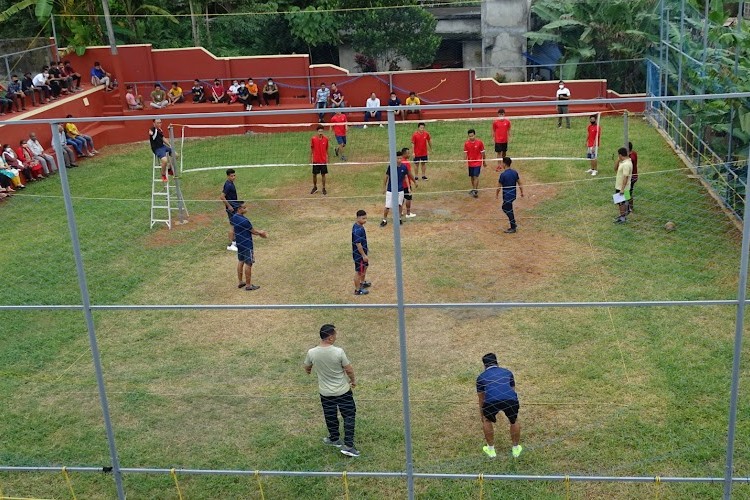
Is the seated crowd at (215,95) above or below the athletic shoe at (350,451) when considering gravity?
above

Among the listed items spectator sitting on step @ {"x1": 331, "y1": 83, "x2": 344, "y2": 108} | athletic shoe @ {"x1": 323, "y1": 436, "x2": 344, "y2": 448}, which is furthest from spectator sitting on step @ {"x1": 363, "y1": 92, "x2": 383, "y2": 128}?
athletic shoe @ {"x1": 323, "y1": 436, "x2": 344, "y2": 448}

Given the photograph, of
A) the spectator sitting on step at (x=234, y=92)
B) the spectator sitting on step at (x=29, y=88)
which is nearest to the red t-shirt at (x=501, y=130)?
the spectator sitting on step at (x=234, y=92)

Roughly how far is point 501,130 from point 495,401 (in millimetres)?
12061

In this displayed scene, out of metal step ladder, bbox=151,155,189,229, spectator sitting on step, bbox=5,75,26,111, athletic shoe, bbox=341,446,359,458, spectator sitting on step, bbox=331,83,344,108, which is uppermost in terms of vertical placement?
spectator sitting on step, bbox=5,75,26,111

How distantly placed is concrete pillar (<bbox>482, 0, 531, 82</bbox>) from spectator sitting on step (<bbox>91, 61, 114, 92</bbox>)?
13229mm

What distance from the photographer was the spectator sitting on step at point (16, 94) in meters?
23.7

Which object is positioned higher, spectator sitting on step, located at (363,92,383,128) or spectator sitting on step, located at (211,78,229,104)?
spectator sitting on step, located at (211,78,229,104)

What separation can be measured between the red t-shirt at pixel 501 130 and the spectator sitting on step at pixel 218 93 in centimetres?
1112

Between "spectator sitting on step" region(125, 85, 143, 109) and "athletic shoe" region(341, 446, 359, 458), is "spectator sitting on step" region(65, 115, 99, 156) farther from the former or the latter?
"athletic shoe" region(341, 446, 359, 458)

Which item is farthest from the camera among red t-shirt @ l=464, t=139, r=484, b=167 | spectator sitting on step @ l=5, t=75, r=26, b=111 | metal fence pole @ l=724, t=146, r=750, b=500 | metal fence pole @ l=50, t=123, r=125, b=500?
spectator sitting on step @ l=5, t=75, r=26, b=111

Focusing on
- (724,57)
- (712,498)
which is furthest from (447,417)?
(724,57)

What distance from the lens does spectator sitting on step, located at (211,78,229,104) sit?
27.9 meters

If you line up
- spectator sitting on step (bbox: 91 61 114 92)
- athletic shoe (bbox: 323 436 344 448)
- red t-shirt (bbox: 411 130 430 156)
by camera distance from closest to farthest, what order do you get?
athletic shoe (bbox: 323 436 344 448), red t-shirt (bbox: 411 130 430 156), spectator sitting on step (bbox: 91 61 114 92)

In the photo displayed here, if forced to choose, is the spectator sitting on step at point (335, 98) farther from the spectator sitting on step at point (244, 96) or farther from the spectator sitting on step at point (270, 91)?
the spectator sitting on step at point (244, 96)
